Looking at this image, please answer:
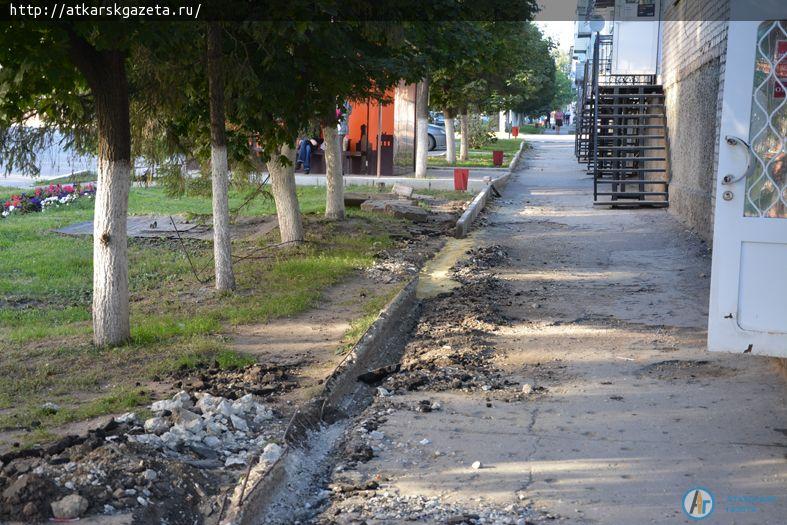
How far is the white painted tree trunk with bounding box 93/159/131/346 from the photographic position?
7445 millimetres

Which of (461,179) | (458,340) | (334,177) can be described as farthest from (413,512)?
(461,179)

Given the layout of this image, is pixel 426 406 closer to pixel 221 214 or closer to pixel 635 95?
pixel 221 214

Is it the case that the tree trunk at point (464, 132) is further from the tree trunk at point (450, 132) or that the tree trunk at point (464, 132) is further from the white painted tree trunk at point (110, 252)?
the white painted tree trunk at point (110, 252)

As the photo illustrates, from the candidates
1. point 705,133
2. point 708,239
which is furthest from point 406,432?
point 705,133

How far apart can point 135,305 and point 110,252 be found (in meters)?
2.02

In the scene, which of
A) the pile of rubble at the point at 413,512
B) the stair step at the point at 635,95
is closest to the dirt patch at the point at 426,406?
the pile of rubble at the point at 413,512

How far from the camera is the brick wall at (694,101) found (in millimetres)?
12703

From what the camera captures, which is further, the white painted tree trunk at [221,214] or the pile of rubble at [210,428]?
the white painted tree trunk at [221,214]

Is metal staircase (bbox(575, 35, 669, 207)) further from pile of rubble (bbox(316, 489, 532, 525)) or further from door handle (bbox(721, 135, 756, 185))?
pile of rubble (bbox(316, 489, 532, 525))

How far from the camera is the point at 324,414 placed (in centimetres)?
611

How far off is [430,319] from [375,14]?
9.66 feet

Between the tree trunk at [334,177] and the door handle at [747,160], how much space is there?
10397mm

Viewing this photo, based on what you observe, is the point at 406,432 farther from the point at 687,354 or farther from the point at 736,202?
the point at 687,354

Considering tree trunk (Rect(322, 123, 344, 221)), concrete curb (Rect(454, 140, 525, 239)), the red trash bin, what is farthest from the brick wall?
tree trunk (Rect(322, 123, 344, 221))
